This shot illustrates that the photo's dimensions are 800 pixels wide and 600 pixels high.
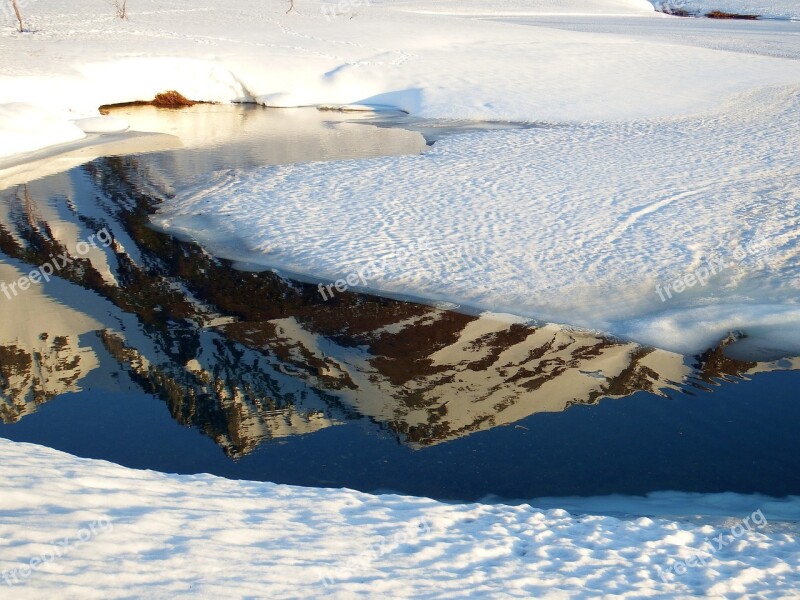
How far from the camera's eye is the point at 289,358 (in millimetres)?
6906

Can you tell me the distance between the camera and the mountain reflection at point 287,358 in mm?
6102

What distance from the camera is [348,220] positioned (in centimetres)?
966

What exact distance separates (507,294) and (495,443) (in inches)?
95.4

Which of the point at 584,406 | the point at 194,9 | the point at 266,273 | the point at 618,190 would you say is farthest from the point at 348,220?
the point at 194,9

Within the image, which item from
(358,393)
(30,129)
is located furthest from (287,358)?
(30,129)

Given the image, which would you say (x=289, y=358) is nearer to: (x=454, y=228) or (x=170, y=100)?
(x=454, y=228)

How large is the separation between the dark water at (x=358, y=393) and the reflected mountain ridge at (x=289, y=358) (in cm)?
2

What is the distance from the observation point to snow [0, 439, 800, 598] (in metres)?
3.48

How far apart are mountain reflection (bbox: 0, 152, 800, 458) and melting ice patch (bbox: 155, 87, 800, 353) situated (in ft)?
1.50
